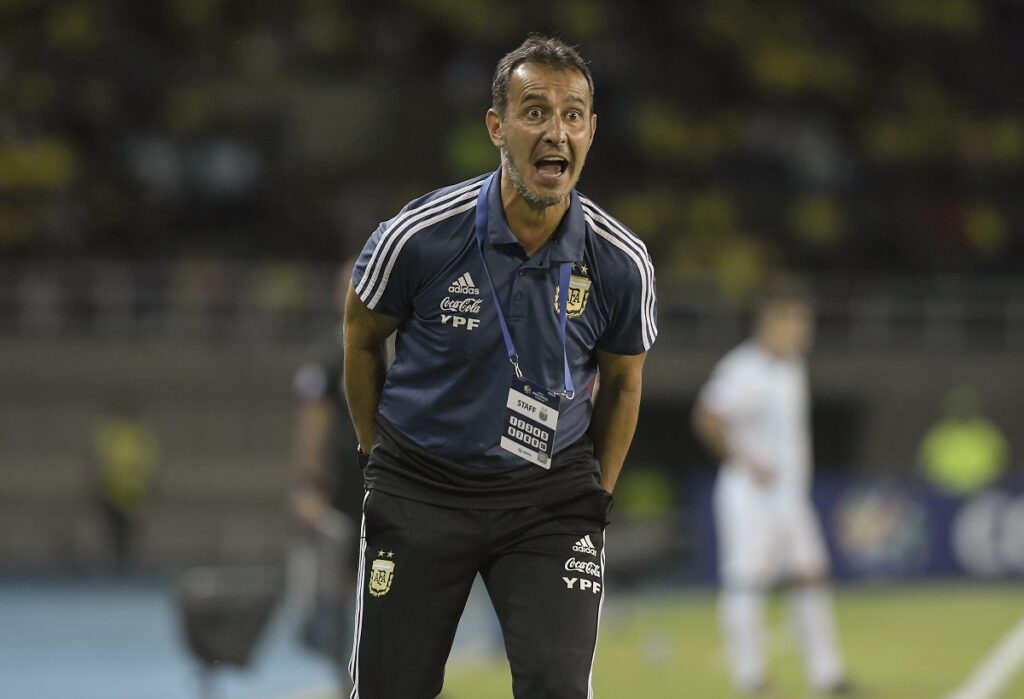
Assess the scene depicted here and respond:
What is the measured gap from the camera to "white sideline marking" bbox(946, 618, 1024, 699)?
33.6 ft

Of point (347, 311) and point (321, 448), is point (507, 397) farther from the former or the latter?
point (321, 448)

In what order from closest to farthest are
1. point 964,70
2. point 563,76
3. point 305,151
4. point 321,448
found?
1. point 563,76
2. point 321,448
3. point 305,151
4. point 964,70

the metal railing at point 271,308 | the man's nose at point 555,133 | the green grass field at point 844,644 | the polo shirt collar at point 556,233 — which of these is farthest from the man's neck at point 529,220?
the metal railing at point 271,308

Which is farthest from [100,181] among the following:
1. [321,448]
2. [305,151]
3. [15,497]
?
[321,448]

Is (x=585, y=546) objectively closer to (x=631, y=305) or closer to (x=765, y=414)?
(x=631, y=305)

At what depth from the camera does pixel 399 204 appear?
2380cm

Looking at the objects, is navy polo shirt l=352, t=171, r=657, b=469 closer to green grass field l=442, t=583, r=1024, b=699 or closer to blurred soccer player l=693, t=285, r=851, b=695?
green grass field l=442, t=583, r=1024, b=699

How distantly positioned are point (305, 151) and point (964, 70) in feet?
34.7

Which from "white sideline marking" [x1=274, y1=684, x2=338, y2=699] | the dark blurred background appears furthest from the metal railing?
"white sideline marking" [x1=274, y1=684, x2=338, y2=699]

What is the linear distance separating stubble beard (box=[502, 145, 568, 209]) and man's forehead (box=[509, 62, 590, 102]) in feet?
0.60

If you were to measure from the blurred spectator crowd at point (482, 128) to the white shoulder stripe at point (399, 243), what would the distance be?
57.3ft

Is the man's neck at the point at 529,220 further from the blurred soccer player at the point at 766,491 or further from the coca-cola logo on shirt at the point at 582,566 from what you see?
the blurred soccer player at the point at 766,491

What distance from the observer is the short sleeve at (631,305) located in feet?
15.2

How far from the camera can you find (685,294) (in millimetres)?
21094
